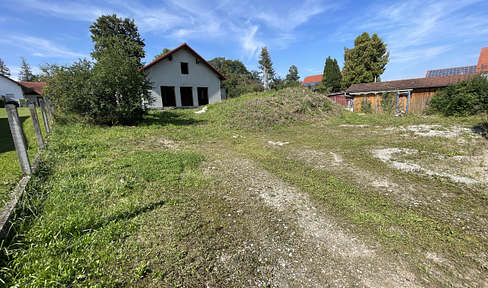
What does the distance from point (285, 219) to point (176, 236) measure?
4.80 ft

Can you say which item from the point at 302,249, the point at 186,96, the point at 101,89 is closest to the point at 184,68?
the point at 186,96

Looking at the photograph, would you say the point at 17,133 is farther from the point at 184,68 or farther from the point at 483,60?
the point at 483,60

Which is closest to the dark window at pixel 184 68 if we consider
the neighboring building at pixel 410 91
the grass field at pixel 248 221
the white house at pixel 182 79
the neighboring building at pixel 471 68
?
the white house at pixel 182 79

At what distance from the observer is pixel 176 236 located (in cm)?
249

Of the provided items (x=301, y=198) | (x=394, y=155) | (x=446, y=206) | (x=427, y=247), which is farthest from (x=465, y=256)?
(x=394, y=155)

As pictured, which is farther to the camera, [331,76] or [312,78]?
[312,78]

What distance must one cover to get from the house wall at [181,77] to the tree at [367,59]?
22.4 m

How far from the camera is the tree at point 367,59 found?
31031mm

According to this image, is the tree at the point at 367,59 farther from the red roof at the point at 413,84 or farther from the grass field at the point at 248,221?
the grass field at the point at 248,221

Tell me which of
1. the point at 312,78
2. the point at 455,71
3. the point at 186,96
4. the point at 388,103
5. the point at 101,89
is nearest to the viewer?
the point at 101,89

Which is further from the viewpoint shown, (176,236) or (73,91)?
(73,91)

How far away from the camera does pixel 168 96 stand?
821 inches

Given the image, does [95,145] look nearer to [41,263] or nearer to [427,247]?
[41,263]

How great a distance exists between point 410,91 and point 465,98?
412 centimetres
